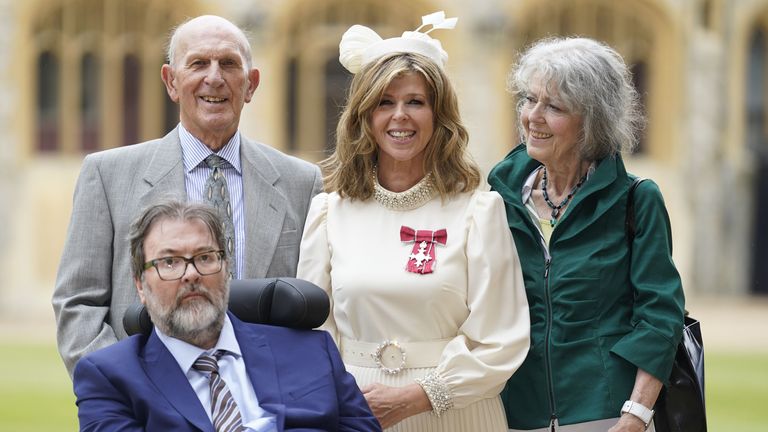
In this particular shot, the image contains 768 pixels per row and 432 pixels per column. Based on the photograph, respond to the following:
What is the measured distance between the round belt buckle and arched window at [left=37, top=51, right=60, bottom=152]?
53.3 feet

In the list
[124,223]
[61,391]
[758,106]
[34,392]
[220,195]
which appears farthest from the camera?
[758,106]

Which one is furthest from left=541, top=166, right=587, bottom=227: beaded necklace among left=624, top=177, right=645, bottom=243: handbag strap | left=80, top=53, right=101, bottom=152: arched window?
left=80, top=53, right=101, bottom=152: arched window

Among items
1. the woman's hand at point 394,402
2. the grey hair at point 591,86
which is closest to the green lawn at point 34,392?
the woman's hand at point 394,402

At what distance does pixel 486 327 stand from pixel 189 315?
35.1 inches

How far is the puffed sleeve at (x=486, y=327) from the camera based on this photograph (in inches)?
152

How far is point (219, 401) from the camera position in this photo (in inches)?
140

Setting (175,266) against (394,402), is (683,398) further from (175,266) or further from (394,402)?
(175,266)

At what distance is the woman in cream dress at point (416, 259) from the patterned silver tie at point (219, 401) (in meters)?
0.48

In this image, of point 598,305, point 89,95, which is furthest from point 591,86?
point 89,95

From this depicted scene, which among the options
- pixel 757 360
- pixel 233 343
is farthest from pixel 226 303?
pixel 757 360

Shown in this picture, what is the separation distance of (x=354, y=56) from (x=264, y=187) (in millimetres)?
567

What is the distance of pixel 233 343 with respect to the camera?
12.0 ft

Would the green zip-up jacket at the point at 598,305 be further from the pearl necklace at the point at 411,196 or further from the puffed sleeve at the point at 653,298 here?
the pearl necklace at the point at 411,196

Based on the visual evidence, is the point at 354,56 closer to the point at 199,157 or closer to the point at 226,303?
the point at 199,157
